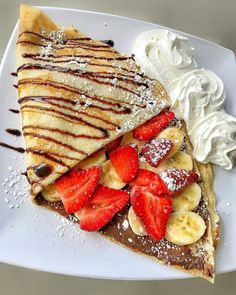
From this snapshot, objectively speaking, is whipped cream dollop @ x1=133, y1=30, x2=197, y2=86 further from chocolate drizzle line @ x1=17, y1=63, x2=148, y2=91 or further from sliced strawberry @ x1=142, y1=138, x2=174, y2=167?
sliced strawberry @ x1=142, y1=138, x2=174, y2=167

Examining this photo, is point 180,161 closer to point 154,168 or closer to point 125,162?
point 154,168

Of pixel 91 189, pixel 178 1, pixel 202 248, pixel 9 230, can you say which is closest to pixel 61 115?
pixel 91 189

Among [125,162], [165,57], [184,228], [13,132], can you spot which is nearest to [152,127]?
[125,162]

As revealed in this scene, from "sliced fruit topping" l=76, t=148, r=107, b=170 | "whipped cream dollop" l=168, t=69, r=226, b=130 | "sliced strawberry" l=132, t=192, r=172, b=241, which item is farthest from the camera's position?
"whipped cream dollop" l=168, t=69, r=226, b=130

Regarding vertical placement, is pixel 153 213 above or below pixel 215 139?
below

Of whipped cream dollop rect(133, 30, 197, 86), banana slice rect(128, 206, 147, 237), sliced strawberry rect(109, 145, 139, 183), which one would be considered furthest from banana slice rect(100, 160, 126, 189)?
whipped cream dollop rect(133, 30, 197, 86)
